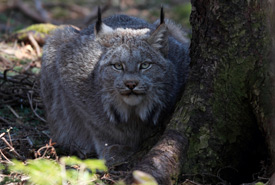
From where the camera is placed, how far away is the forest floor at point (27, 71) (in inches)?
151

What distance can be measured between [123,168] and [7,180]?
1.35m

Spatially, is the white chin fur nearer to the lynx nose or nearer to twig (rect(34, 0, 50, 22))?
the lynx nose

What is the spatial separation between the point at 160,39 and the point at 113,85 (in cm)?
66

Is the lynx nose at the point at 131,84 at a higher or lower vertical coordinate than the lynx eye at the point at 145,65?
lower

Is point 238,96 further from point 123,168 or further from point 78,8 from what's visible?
point 78,8

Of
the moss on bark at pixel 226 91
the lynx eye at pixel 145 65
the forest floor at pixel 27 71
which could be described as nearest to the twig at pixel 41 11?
the forest floor at pixel 27 71

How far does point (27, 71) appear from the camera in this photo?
21.8 ft

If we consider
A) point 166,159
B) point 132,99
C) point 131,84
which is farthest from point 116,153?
point 166,159

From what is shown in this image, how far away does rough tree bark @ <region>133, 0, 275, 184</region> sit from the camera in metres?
3.29

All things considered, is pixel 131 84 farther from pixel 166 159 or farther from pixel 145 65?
pixel 166 159

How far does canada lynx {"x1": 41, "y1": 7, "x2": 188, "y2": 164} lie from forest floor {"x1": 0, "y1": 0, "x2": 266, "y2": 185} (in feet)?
1.42

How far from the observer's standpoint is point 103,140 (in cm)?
461

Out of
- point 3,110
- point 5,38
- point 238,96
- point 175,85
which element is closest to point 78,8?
point 5,38

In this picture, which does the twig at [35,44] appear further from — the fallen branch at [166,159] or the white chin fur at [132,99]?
the fallen branch at [166,159]
